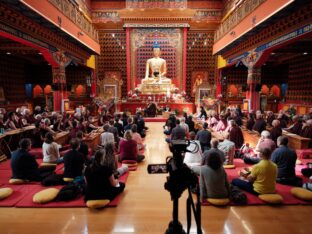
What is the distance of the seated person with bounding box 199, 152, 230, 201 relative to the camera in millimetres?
3432

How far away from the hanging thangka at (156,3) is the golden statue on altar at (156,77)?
9.42ft

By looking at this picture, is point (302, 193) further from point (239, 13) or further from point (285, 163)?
point (239, 13)

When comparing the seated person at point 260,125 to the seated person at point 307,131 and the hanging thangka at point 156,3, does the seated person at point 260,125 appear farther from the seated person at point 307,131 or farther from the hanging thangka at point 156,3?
the hanging thangka at point 156,3

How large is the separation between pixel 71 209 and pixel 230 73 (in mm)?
16452

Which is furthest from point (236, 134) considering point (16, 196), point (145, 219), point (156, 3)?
point (156, 3)

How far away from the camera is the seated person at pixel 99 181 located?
339 cm

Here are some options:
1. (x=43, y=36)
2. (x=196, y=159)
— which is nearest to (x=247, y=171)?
(x=196, y=159)

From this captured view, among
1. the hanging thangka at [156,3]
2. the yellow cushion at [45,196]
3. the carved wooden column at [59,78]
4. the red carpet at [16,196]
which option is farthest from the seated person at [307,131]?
the hanging thangka at [156,3]

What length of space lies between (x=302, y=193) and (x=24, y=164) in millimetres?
4867

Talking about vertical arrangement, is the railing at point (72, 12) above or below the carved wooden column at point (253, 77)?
above

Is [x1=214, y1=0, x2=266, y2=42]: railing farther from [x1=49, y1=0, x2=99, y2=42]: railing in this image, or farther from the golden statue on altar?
[x1=49, y1=0, x2=99, y2=42]: railing

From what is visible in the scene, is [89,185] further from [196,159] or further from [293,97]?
[293,97]

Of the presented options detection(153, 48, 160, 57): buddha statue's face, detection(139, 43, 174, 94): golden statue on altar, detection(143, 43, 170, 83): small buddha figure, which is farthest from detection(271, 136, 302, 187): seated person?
detection(153, 48, 160, 57): buddha statue's face

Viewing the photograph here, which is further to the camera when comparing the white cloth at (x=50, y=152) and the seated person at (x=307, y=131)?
the seated person at (x=307, y=131)
